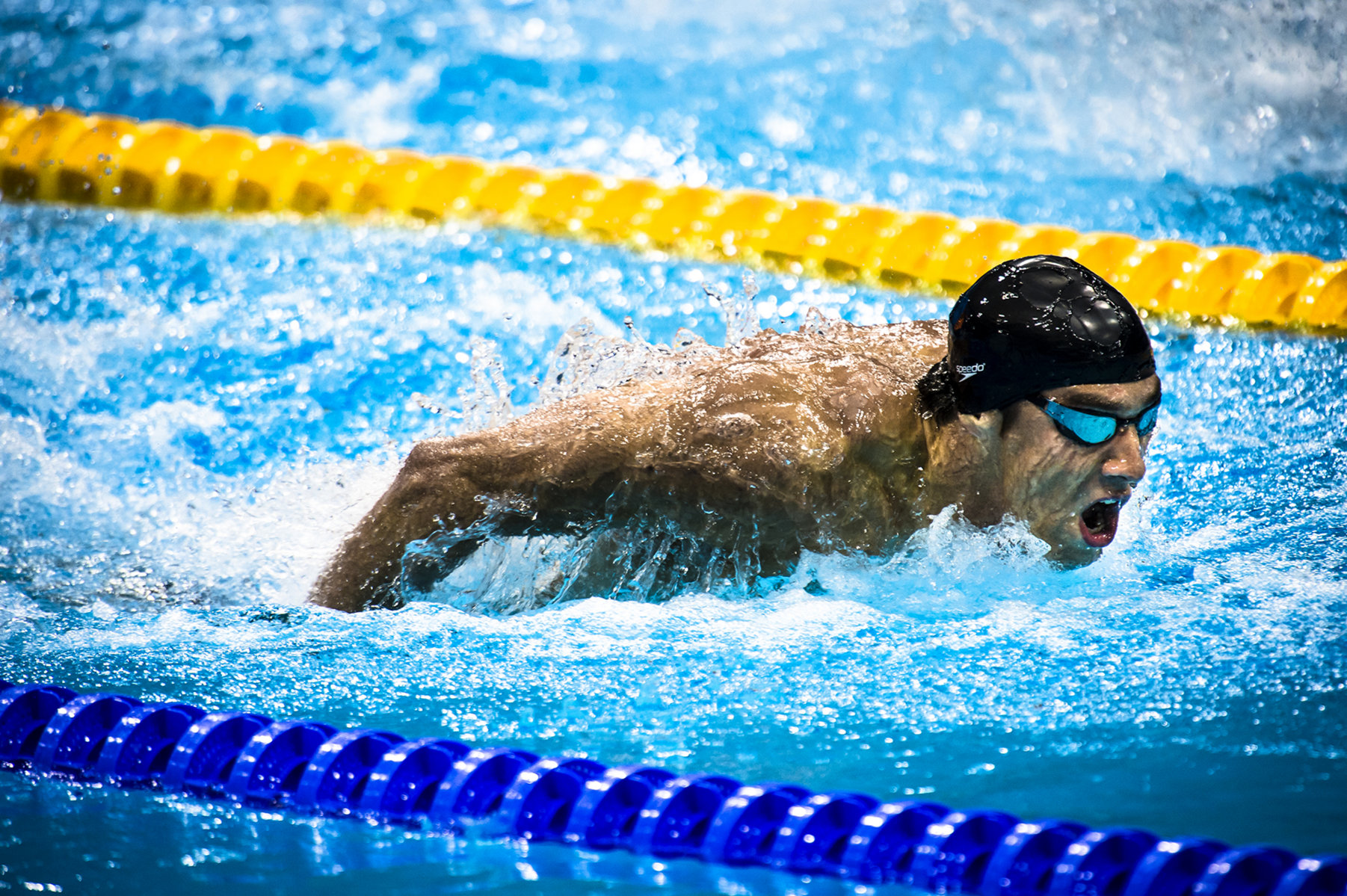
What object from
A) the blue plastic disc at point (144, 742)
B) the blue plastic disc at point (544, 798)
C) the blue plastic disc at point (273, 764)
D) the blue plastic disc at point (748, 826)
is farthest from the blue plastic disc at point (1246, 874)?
the blue plastic disc at point (144, 742)

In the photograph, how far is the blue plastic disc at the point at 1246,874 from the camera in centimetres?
172

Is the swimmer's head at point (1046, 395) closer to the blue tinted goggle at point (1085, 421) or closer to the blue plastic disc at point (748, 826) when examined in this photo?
the blue tinted goggle at point (1085, 421)

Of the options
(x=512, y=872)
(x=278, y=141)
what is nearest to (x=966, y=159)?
(x=278, y=141)

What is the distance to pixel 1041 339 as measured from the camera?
231 cm

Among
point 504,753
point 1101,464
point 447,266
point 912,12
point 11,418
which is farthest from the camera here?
point 912,12

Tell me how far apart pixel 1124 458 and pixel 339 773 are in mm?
1536

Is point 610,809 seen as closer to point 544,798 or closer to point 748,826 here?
point 544,798

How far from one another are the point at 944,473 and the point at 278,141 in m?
3.86

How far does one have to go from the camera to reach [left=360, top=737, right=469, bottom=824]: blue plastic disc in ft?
6.78

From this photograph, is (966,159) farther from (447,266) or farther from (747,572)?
(747,572)

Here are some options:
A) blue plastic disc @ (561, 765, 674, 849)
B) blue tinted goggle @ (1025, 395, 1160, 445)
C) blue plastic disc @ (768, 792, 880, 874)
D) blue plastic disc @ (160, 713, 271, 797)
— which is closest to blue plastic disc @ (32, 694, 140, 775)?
blue plastic disc @ (160, 713, 271, 797)

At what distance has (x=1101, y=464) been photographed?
7.88 ft

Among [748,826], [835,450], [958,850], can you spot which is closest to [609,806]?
[748,826]

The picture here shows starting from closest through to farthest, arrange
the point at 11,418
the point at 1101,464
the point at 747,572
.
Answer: the point at 1101,464, the point at 747,572, the point at 11,418
